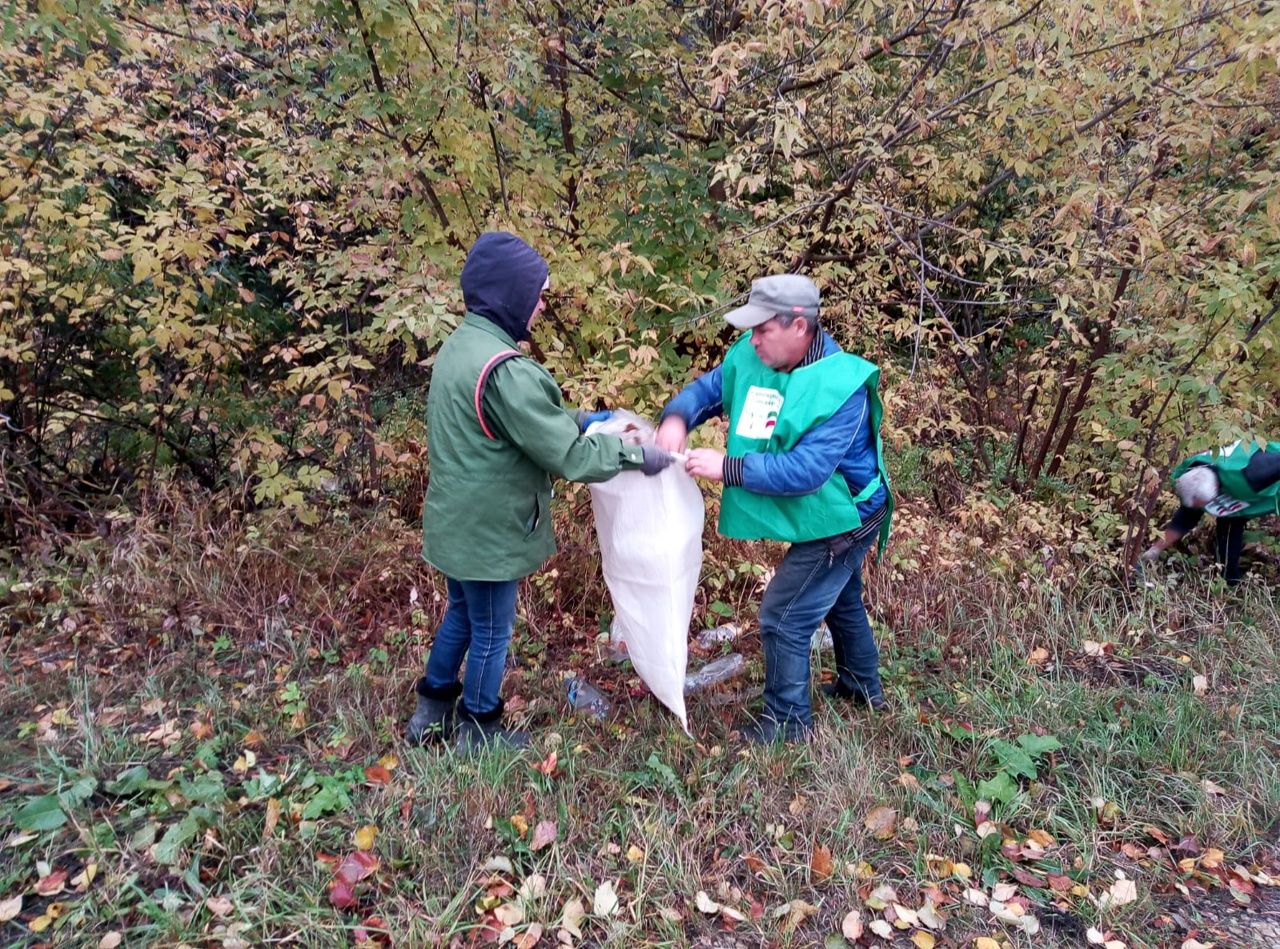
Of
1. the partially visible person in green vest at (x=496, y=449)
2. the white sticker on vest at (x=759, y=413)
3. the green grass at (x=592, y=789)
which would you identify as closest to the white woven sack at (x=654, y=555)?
the partially visible person in green vest at (x=496, y=449)

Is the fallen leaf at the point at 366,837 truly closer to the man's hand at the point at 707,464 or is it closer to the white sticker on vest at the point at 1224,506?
the man's hand at the point at 707,464

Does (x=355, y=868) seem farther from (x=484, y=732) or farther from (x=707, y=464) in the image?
(x=707, y=464)

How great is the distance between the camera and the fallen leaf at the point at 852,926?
2.17 meters

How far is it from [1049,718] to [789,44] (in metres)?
3.23

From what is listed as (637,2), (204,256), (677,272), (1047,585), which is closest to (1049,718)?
(1047,585)

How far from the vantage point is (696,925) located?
219cm

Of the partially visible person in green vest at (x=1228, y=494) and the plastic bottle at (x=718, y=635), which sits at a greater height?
the partially visible person in green vest at (x=1228, y=494)

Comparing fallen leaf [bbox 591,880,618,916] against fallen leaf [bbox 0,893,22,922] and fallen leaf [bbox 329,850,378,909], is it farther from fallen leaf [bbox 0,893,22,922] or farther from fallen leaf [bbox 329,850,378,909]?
fallen leaf [bbox 0,893,22,922]

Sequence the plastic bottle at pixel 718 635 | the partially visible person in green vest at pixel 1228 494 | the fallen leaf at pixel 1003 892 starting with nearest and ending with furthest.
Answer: the fallen leaf at pixel 1003 892
the plastic bottle at pixel 718 635
the partially visible person in green vest at pixel 1228 494

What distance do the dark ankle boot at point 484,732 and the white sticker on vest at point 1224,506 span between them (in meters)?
3.97

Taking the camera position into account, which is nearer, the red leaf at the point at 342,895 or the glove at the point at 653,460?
the red leaf at the point at 342,895

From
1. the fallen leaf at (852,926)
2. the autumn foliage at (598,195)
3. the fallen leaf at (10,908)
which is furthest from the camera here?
the autumn foliage at (598,195)

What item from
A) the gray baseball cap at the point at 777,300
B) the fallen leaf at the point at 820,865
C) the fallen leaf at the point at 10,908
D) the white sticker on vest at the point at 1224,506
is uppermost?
the gray baseball cap at the point at 777,300

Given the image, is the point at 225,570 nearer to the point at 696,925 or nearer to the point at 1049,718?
the point at 696,925
